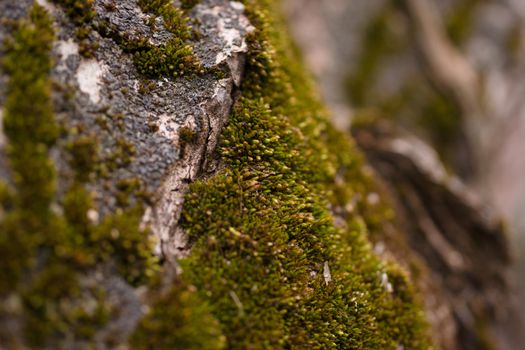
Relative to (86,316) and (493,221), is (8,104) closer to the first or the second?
(86,316)

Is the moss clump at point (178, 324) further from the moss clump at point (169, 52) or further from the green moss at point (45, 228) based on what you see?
the moss clump at point (169, 52)

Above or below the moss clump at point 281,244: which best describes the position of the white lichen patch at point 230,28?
above

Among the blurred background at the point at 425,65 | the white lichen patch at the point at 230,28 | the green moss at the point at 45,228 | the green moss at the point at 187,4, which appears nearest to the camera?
the green moss at the point at 45,228

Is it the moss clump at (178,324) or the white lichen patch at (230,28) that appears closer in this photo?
the moss clump at (178,324)

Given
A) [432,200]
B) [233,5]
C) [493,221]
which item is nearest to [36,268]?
[233,5]

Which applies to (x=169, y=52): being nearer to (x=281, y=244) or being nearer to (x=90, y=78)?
(x=90, y=78)

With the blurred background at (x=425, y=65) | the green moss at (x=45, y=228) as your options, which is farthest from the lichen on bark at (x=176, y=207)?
the blurred background at (x=425, y=65)

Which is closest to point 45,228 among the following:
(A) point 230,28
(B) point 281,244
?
(B) point 281,244
